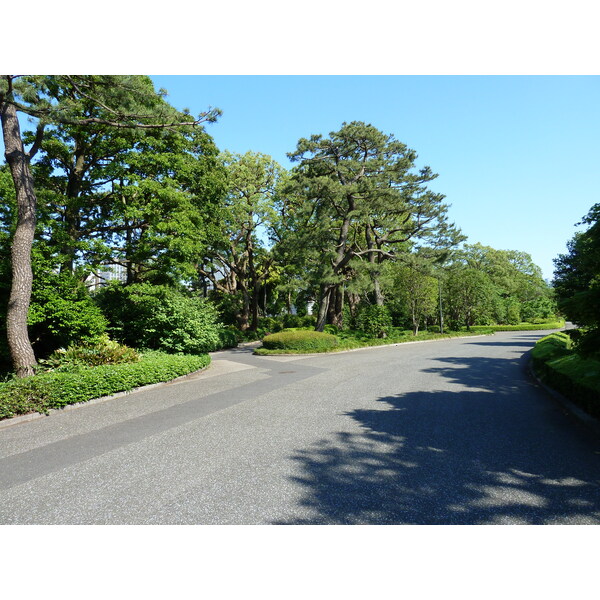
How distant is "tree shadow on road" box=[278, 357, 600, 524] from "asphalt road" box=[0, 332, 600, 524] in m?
0.02

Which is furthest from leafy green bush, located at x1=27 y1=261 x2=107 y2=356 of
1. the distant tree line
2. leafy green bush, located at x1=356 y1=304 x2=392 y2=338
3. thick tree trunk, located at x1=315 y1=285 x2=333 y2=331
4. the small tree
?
the small tree

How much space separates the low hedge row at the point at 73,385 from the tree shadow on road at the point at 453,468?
19.8ft

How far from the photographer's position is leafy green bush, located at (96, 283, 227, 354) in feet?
44.0

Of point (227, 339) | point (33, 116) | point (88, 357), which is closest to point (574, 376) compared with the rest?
point (88, 357)

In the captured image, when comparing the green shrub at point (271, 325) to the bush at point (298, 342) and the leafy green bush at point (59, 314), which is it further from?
the leafy green bush at point (59, 314)

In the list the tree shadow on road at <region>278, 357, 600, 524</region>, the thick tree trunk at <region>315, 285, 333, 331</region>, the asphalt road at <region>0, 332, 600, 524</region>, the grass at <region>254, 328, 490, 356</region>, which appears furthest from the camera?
the thick tree trunk at <region>315, 285, 333, 331</region>

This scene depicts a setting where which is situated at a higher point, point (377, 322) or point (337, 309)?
point (337, 309)

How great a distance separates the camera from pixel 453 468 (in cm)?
444

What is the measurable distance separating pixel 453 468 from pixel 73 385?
316 inches

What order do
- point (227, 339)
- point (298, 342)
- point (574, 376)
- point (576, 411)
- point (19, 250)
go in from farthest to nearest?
point (227, 339)
point (298, 342)
point (19, 250)
point (574, 376)
point (576, 411)

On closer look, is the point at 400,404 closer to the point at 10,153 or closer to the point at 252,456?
the point at 252,456

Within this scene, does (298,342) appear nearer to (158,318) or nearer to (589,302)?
(158,318)

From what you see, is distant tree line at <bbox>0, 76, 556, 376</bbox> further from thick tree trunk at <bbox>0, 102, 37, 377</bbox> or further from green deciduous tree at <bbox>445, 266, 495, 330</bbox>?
green deciduous tree at <bbox>445, 266, 495, 330</bbox>

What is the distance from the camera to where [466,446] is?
5203mm
